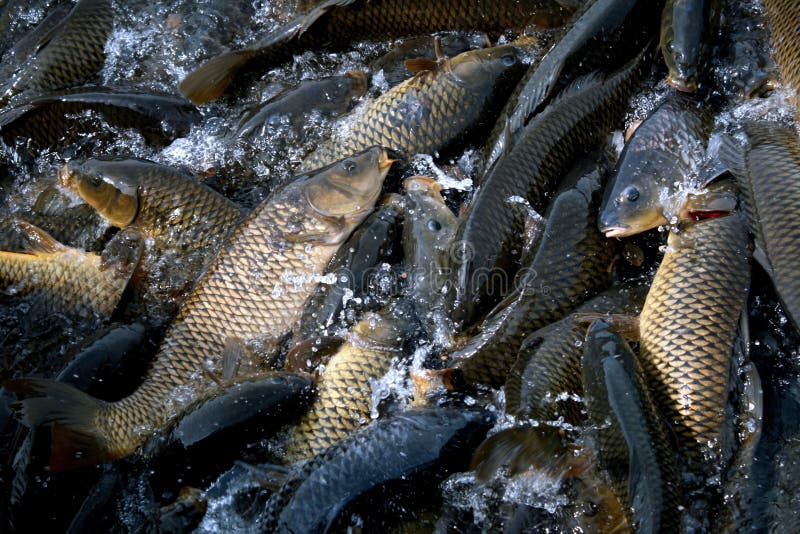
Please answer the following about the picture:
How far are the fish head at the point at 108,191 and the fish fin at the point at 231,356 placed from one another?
37.6 inches

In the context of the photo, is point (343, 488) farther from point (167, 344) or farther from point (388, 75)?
point (388, 75)

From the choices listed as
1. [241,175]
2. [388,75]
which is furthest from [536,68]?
[241,175]

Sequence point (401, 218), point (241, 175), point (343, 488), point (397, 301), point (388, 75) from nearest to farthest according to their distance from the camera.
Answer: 1. point (343, 488)
2. point (397, 301)
3. point (401, 218)
4. point (241, 175)
5. point (388, 75)

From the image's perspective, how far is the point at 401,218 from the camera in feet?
11.2

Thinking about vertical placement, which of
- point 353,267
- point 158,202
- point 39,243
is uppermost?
point 158,202

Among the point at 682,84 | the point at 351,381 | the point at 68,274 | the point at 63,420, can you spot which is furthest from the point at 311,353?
the point at 682,84

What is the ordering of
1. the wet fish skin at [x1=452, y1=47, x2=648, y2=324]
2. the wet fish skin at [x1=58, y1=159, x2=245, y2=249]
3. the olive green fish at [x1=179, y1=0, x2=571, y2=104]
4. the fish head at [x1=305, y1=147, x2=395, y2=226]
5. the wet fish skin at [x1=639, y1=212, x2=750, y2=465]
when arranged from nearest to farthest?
the wet fish skin at [x1=639, y1=212, x2=750, y2=465] < the wet fish skin at [x1=452, y1=47, x2=648, y2=324] < the fish head at [x1=305, y1=147, x2=395, y2=226] < the wet fish skin at [x1=58, y1=159, x2=245, y2=249] < the olive green fish at [x1=179, y1=0, x2=571, y2=104]

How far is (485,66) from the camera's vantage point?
12.1 ft

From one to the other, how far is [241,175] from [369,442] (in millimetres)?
1895

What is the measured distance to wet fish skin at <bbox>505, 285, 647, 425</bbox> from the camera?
267cm

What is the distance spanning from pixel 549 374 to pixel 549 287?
0.41 m

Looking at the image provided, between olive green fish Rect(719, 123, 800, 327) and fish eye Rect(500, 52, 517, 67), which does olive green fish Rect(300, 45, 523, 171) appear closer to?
fish eye Rect(500, 52, 517, 67)

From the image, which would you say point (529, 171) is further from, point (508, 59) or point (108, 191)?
point (108, 191)

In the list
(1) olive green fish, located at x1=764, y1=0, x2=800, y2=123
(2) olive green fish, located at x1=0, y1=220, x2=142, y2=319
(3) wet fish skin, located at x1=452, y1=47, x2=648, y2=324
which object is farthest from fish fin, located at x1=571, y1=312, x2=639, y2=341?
(2) olive green fish, located at x1=0, y1=220, x2=142, y2=319
